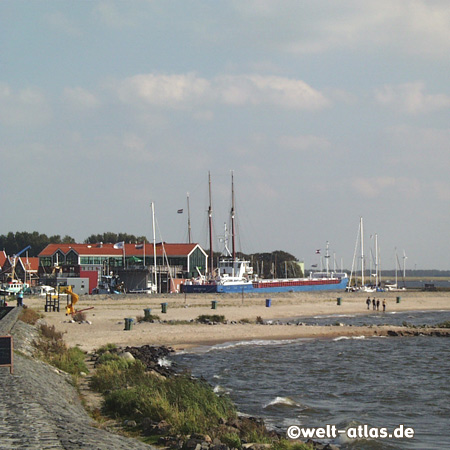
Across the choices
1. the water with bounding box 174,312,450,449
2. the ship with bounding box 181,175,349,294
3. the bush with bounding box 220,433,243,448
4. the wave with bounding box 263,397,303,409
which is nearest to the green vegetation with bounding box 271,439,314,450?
the bush with bounding box 220,433,243,448

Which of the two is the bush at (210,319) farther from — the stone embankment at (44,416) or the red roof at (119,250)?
the red roof at (119,250)

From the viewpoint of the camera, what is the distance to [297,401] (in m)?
20.3

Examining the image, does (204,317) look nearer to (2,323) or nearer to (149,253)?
(2,323)

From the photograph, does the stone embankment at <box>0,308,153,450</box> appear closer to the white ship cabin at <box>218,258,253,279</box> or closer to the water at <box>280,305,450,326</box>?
the water at <box>280,305,450,326</box>

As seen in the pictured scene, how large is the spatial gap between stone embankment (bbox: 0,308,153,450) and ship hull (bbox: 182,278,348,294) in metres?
62.3

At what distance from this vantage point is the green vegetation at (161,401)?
1344 centimetres

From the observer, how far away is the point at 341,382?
24.4 metres

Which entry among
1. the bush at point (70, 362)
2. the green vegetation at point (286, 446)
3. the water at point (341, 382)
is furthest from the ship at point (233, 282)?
the green vegetation at point (286, 446)

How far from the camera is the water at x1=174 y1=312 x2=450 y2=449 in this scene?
695 inches

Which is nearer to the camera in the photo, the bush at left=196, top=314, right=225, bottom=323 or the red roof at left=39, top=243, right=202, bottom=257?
the bush at left=196, top=314, right=225, bottom=323

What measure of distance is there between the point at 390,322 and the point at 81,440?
46711mm

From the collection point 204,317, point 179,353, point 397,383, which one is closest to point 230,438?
point 397,383

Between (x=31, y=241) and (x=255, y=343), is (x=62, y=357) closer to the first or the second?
(x=255, y=343)

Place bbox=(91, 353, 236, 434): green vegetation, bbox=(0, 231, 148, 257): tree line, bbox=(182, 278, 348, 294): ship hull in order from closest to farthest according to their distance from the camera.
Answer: bbox=(91, 353, 236, 434): green vegetation → bbox=(182, 278, 348, 294): ship hull → bbox=(0, 231, 148, 257): tree line
